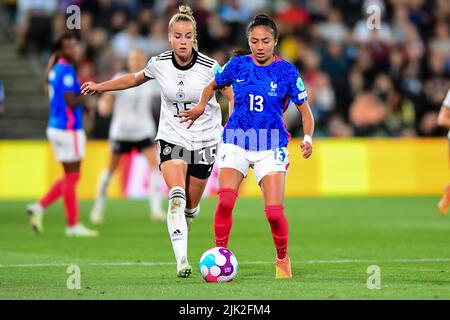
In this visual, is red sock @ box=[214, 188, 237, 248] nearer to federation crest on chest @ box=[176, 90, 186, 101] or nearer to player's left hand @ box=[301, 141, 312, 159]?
player's left hand @ box=[301, 141, 312, 159]

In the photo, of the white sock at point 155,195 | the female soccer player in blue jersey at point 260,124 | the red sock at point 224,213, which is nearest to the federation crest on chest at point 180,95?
the female soccer player in blue jersey at point 260,124

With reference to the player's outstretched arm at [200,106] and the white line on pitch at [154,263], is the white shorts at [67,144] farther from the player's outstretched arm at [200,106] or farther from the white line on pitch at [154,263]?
the player's outstretched arm at [200,106]

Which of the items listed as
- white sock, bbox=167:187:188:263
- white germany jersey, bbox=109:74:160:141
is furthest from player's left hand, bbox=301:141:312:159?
white germany jersey, bbox=109:74:160:141

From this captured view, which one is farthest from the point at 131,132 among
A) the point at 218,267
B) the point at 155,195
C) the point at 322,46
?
the point at 322,46

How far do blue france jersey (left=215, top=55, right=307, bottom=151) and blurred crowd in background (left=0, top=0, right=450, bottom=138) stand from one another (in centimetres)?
1328

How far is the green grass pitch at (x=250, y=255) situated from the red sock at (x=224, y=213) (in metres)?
0.39

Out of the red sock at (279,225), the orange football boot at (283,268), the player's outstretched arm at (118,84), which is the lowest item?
the orange football boot at (283,268)

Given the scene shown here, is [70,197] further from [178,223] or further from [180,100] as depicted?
[178,223]

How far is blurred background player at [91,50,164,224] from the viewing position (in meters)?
17.1

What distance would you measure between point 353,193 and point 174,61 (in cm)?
1352

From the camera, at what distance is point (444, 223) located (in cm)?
1642

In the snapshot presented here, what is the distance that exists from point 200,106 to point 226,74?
1.20ft

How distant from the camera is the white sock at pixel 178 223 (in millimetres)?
9711
